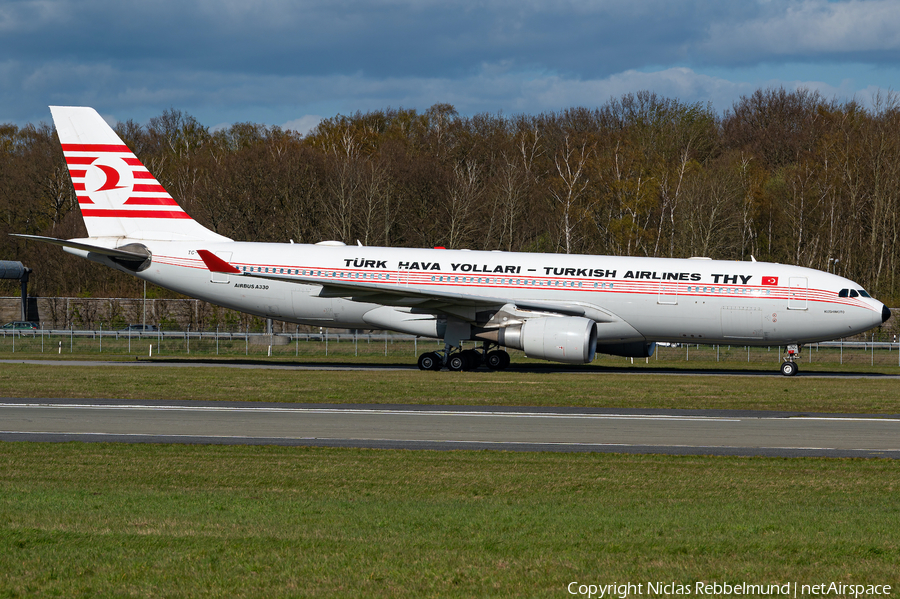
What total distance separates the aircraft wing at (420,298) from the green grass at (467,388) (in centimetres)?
207

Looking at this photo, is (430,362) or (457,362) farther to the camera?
(430,362)

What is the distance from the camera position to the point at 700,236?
2329 inches

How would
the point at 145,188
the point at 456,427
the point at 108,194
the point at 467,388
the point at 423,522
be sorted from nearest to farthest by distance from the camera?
the point at 423,522
the point at 456,427
the point at 467,388
the point at 108,194
the point at 145,188


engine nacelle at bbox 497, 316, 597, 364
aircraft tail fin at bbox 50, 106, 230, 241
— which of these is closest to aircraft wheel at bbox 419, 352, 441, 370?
engine nacelle at bbox 497, 316, 597, 364

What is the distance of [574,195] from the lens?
66188mm

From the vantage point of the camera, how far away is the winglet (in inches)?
1172

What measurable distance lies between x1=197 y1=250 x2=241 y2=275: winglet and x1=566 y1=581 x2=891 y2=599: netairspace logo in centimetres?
2510

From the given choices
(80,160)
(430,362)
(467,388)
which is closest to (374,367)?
(430,362)

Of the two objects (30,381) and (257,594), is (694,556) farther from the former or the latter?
(30,381)

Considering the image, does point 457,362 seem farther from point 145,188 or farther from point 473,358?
point 145,188

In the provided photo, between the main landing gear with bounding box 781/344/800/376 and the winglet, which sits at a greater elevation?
the winglet

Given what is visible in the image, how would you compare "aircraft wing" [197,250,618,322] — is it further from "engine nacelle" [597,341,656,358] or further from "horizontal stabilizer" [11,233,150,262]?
"horizontal stabilizer" [11,233,150,262]

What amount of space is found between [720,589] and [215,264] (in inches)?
1018

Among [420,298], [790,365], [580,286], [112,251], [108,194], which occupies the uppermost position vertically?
[108,194]
